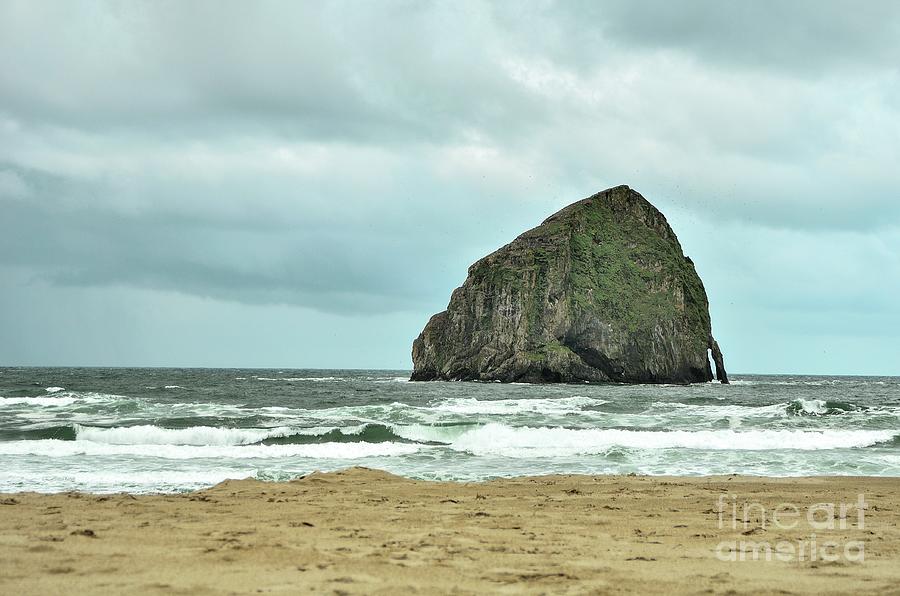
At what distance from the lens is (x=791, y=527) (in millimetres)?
8312

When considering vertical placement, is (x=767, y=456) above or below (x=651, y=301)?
below

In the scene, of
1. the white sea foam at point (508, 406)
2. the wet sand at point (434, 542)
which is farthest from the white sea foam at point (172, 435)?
the white sea foam at point (508, 406)

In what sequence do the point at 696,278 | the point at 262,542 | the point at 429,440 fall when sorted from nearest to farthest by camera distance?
the point at 262,542 < the point at 429,440 < the point at 696,278

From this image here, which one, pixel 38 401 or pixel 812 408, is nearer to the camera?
pixel 812 408

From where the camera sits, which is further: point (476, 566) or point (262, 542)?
point (262, 542)

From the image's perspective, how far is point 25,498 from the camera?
977 centimetres

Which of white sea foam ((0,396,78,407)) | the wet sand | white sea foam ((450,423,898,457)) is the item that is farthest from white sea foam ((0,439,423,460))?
white sea foam ((0,396,78,407))

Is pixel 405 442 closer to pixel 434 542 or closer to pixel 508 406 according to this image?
pixel 434 542

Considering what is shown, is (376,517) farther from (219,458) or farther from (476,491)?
(219,458)

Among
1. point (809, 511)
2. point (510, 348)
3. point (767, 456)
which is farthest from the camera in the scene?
point (510, 348)

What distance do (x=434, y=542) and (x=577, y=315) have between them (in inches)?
3099

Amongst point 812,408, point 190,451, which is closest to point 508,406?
point 812,408

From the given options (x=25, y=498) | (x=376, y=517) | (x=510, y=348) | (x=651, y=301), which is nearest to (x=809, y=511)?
(x=376, y=517)

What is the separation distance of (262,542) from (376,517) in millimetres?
1914
